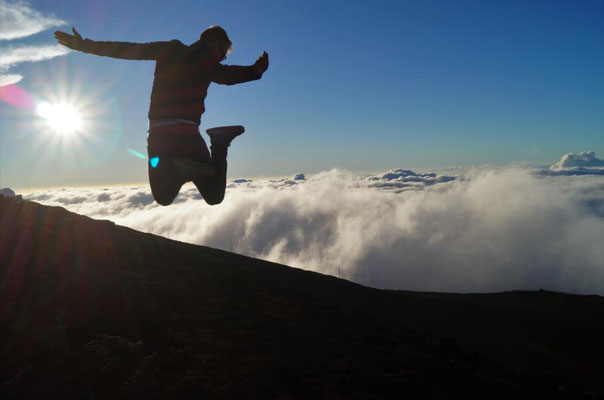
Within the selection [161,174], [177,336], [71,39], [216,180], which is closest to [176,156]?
[161,174]

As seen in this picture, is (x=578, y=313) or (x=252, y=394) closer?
(x=252, y=394)

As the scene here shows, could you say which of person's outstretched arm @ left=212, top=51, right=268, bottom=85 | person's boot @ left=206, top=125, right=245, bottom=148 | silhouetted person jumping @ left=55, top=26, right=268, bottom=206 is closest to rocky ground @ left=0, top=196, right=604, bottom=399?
silhouetted person jumping @ left=55, top=26, right=268, bottom=206

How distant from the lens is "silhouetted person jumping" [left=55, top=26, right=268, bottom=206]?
4512mm

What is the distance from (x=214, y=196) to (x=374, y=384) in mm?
14582

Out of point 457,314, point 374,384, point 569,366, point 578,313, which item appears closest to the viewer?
point 374,384

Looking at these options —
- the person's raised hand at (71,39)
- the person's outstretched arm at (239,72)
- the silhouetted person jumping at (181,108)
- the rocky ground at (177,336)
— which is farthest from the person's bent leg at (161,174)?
the rocky ground at (177,336)

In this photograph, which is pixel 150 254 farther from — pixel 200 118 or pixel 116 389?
pixel 200 118

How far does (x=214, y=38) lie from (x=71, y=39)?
173cm

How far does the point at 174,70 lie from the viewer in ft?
15.0

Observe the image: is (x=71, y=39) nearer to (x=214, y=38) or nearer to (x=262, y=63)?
(x=214, y=38)

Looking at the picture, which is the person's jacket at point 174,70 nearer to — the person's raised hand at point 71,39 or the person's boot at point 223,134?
the person's raised hand at point 71,39

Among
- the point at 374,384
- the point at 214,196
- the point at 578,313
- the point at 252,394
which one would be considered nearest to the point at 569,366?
the point at 578,313

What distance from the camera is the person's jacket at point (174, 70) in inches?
177

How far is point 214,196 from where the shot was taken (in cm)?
490
